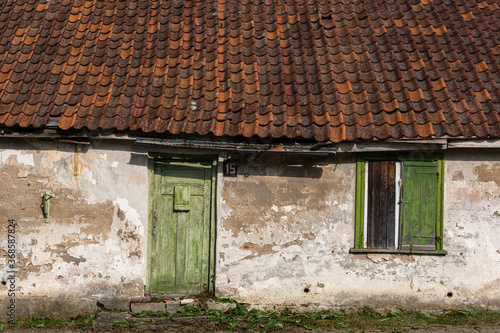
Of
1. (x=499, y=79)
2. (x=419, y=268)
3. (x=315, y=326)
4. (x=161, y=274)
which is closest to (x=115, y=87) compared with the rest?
(x=161, y=274)

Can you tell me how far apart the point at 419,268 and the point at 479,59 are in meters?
3.28

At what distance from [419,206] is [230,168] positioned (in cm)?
269

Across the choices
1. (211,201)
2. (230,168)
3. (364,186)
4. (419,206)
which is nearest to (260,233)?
(211,201)

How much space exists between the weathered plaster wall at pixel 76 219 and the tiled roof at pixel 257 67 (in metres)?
0.51

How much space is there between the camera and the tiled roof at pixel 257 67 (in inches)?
268

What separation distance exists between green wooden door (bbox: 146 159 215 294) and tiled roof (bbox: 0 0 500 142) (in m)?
0.78

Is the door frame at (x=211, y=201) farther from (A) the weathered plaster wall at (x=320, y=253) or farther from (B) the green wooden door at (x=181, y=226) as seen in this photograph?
(A) the weathered plaster wall at (x=320, y=253)

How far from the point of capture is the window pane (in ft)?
23.3

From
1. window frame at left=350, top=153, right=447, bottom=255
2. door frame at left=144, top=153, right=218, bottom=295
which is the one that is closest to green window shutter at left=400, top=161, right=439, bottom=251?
window frame at left=350, top=153, right=447, bottom=255

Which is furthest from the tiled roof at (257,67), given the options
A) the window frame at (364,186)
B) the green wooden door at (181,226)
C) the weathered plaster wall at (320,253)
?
the green wooden door at (181,226)

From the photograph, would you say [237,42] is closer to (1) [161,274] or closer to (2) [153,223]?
(2) [153,223]

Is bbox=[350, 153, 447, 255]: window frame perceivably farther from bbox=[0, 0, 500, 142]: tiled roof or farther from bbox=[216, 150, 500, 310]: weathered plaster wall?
bbox=[0, 0, 500, 142]: tiled roof

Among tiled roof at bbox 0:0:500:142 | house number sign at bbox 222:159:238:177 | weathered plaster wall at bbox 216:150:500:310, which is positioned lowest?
weathered plaster wall at bbox 216:150:500:310

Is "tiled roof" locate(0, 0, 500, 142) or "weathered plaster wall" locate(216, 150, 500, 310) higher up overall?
"tiled roof" locate(0, 0, 500, 142)
